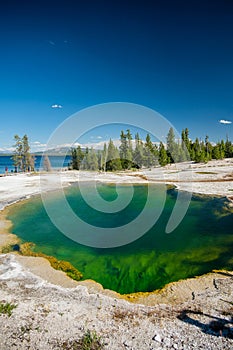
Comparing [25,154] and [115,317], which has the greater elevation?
[25,154]

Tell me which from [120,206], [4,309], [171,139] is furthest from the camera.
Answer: [171,139]

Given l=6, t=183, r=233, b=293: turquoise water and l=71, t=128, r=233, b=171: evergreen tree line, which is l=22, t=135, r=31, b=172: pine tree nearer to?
l=71, t=128, r=233, b=171: evergreen tree line

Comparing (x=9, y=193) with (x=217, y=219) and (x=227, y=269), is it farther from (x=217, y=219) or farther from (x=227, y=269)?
(x=227, y=269)

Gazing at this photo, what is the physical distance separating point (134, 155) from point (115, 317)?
84460 millimetres

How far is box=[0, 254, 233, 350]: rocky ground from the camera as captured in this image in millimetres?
7742

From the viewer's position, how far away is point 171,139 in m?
104

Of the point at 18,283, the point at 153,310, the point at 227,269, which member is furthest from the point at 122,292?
the point at 227,269

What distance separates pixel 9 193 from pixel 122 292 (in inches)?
1351

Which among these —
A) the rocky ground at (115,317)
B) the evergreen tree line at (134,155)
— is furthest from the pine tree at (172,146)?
the rocky ground at (115,317)

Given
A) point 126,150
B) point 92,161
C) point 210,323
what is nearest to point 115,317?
point 210,323

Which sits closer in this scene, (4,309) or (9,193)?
(4,309)

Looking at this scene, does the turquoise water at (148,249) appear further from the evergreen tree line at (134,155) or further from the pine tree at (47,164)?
the pine tree at (47,164)

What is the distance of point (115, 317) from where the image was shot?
9156 mm

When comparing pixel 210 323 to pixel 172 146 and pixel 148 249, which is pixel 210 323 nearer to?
pixel 148 249
